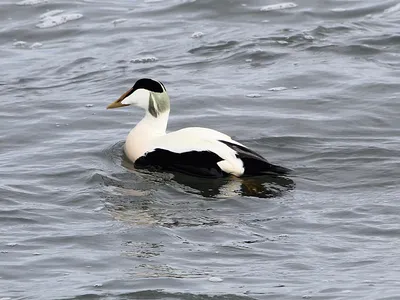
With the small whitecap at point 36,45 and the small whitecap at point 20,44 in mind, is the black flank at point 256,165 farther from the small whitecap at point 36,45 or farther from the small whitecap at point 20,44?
the small whitecap at point 20,44

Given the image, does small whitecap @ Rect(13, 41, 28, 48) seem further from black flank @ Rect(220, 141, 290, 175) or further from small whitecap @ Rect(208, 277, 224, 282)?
small whitecap @ Rect(208, 277, 224, 282)

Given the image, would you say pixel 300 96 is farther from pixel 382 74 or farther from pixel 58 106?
pixel 58 106

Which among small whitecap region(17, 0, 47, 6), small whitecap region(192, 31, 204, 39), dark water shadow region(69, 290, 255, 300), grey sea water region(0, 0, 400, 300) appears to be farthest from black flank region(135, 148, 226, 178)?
small whitecap region(17, 0, 47, 6)

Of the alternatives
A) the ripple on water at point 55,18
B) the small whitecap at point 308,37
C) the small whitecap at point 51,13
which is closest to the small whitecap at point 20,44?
the ripple on water at point 55,18

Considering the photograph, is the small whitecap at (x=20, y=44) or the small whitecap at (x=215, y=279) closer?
the small whitecap at (x=215, y=279)

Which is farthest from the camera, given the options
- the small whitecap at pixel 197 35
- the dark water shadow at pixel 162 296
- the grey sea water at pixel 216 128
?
the small whitecap at pixel 197 35

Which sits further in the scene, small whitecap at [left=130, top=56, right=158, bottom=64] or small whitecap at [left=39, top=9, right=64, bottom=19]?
small whitecap at [left=39, top=9, right=64, bottom=19]

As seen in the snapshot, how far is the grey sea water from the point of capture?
7.41 m

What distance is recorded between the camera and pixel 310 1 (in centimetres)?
1744

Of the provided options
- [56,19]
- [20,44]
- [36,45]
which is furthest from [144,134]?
[56,19]

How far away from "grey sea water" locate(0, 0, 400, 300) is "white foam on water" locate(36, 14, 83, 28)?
0.03 metres

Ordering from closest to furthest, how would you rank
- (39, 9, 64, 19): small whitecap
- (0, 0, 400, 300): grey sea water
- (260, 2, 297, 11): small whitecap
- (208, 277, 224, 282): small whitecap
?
1. (208, 277, 224, 282): small whitecap
2. (0, 0, 400, 300): grey sea water
3. (260, 2, 297, 11): small whitecap
4. (39, 9, 64, 19): small whitecap

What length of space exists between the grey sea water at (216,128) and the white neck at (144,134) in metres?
0.13

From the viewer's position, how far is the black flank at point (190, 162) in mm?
10000
